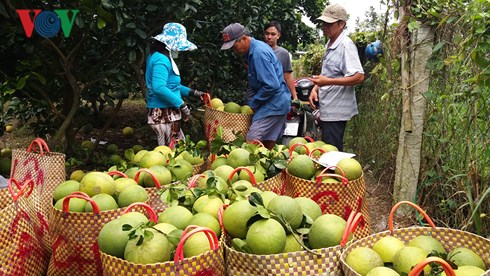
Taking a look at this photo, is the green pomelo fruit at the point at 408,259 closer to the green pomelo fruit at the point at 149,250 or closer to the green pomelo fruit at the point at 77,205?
the green pomelo fruit at the point at 149,250

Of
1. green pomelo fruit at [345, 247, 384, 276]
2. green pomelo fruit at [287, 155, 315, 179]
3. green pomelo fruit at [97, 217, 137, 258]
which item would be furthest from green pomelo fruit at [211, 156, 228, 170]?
green pomelo fruit at [345, 247, 384, 276]

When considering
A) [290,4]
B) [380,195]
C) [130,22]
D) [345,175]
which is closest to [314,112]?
[380,195]

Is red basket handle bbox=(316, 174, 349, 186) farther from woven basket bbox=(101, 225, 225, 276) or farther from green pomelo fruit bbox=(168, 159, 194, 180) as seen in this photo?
woven basket bbox=(101, 225, 225, 276)

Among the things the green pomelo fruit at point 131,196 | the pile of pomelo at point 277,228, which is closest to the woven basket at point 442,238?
the pile of pomelo at point 277,228

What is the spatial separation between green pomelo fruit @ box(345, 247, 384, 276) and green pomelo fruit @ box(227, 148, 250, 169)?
52.1 inches

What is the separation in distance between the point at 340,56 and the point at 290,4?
4.61 meters

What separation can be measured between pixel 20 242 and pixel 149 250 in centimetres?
79

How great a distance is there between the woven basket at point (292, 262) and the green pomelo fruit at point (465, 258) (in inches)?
16.9

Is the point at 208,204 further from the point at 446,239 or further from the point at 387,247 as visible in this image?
the point at 446,239

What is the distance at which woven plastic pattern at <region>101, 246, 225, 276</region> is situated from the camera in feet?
5.95

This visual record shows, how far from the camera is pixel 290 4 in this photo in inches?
336

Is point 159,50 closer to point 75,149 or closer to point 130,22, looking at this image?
point 130,22

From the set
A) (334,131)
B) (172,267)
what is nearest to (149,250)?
(172,267)

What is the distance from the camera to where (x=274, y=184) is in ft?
9.81
